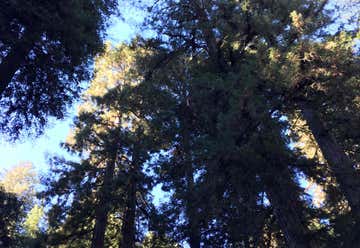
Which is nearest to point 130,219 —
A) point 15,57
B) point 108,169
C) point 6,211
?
point 108,169

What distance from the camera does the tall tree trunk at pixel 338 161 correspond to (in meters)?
6.00

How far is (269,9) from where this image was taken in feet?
25.7

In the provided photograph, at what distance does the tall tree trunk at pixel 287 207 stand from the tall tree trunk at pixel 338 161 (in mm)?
894

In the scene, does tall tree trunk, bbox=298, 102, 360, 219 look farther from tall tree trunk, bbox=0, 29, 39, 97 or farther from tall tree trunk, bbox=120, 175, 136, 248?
tall tree trunk, bbox=120, 175, 136, 248

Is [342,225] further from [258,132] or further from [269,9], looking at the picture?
[269,9]

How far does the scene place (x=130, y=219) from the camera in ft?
36.4

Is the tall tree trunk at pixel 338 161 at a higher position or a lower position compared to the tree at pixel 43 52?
lower

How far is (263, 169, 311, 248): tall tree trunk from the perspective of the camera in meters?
6.32

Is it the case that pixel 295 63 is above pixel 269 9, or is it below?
below

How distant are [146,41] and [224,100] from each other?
432 centimetres

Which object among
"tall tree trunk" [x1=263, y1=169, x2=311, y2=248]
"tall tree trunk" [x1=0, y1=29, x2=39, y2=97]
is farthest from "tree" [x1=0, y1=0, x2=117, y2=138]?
"tall tree trunk" [x1=263, y1=169, x2=311, y2=248]

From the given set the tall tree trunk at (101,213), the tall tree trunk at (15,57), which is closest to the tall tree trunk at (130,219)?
the tall tree trunk at (101,213)

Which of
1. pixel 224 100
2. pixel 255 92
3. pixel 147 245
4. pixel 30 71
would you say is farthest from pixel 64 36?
pixel 147 245

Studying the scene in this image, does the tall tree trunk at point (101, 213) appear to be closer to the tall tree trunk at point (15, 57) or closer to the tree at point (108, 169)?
the tree at point (108, 169)
